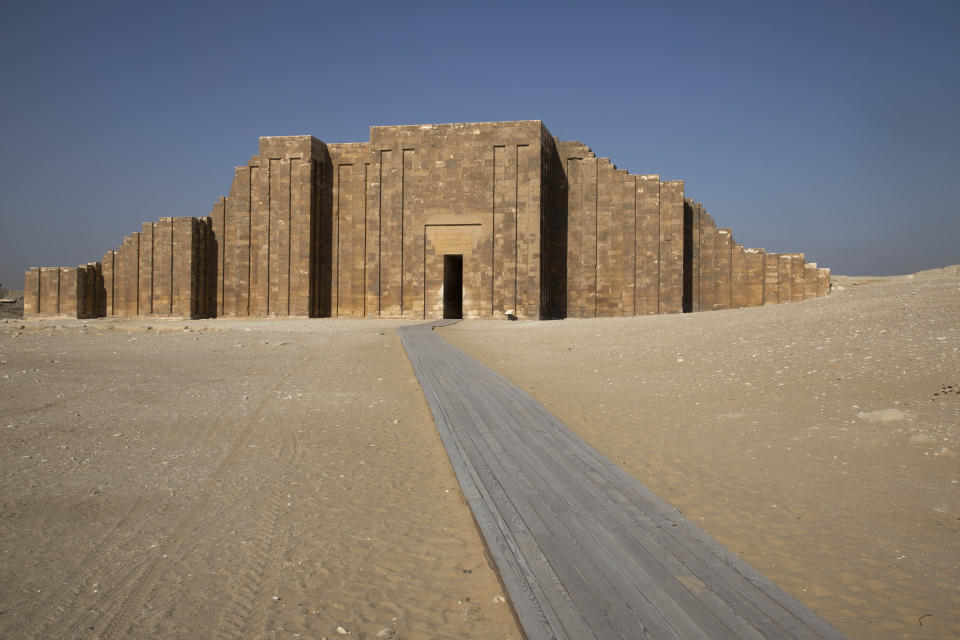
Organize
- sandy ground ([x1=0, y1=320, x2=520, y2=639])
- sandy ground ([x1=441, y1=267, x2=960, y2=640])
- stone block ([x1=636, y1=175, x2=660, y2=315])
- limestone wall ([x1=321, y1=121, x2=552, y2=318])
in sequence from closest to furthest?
sandy ground ([x1=0, y1=320, x2=520, y2=639])
sandy ground ([x1=441, y1=267, x2=960, y2=640])
limestone wall ([x1=321, y1=121, x2=552, y2=318])
stone block ([x1=636, y1=175, x2=660, y2=315])

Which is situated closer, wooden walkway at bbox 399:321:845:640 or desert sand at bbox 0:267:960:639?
wooden walkway at bbox 399:321:845:640

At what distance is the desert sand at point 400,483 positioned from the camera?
3.08 meters

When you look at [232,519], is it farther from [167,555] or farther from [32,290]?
[32,290]

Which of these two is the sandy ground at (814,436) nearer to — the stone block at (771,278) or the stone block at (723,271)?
the stone block at (771,278)

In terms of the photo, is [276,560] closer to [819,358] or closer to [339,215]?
[819,358]

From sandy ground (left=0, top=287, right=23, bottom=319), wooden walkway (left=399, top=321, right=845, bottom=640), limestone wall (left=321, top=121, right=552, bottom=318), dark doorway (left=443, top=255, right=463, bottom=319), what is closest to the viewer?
wooden walkway (left=399, top=321, right=845, bottom=640)

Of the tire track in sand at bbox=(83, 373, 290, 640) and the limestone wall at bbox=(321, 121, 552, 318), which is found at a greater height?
the limestone wall at bbox=(321, 121, 552, 318)


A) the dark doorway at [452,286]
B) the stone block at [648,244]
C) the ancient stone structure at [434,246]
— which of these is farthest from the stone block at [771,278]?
the dark doorway at [452,286]

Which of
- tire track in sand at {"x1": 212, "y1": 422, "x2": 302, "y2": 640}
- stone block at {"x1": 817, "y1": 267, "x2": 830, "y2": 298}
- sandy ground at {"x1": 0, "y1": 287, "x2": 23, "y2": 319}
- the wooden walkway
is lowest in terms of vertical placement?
tire track in sand at {"x1": 212, "y1": 422, "x2": 302, "y2": 640}

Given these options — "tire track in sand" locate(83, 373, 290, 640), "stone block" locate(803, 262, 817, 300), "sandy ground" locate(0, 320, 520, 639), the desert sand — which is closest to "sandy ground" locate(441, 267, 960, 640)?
the desert sand

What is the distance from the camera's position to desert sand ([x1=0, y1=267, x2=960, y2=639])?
121 inches

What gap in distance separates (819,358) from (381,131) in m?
22.6

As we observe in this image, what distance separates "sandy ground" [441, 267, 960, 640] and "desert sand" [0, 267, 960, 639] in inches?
1.0

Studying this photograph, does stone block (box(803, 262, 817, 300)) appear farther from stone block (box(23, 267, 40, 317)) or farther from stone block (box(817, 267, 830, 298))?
stone block (box(23, 267, 40, 317))
